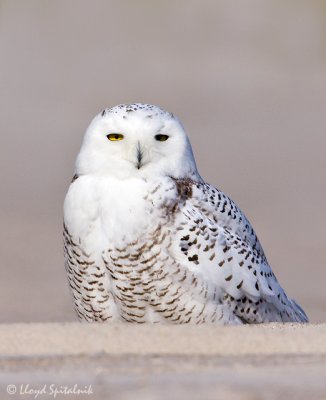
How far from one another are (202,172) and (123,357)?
34.5 feet

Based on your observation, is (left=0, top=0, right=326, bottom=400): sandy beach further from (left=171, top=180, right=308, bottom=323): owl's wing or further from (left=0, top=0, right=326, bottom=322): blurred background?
(left=171, top=180, right=308, bottom=323): owl's wing

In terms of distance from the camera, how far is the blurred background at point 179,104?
478 inches

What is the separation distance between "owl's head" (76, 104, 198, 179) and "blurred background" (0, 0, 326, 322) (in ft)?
9.59

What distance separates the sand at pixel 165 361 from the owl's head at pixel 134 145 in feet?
2.47

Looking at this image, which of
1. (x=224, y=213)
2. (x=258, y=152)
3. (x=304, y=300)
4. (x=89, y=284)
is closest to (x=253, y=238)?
(x=224, y=213)

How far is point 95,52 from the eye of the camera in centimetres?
2334

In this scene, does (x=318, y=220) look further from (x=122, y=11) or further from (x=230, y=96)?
(x=122, y=11)

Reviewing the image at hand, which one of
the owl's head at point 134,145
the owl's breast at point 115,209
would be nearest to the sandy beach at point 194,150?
the owl's breast at point 115,209

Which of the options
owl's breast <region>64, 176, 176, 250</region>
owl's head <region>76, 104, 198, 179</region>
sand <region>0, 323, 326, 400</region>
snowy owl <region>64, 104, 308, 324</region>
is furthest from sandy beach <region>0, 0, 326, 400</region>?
owl's head <region>76, 104, 198, 179</region>

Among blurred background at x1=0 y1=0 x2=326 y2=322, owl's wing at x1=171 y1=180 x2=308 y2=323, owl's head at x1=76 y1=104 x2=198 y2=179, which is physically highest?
owl's head at x1=76 y1=104 x2=198 y2=179

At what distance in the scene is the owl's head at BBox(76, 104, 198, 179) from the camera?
263 inches

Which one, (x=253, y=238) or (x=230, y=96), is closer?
(x=253, y=238)

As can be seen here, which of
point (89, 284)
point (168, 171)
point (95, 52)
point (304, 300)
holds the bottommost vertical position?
point (95, 52)

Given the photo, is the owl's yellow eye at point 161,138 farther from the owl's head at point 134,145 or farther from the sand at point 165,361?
the sand at point 165,361
